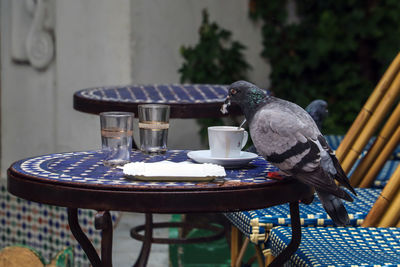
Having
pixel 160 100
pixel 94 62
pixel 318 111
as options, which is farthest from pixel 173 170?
pixel 94 62

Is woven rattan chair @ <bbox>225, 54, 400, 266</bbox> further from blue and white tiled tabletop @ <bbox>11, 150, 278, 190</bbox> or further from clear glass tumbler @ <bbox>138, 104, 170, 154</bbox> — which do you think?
blue and white tiled tabletop @ <bbox>11, 150, 278, 190</bbox>

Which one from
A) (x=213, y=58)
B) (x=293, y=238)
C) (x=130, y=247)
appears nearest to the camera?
(x=293, y=238)

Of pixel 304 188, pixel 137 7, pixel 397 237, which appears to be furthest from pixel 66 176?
pixel 137 7

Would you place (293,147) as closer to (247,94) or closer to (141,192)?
(247,94)

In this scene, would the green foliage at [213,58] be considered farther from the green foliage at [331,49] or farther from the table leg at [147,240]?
the table leg at [147,240]

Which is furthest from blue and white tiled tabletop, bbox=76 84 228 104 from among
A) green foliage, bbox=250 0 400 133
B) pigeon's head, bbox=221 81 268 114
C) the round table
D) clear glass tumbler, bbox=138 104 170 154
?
green foliage, bbox=250 0 400 133

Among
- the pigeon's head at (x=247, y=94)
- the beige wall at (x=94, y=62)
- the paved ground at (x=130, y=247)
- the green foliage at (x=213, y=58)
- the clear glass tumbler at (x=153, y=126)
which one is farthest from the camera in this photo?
the green foliage at (x=213, y=58)

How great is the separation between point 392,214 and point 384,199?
5 centimetres

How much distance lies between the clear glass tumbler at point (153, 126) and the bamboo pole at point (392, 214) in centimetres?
70

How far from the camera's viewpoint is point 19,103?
16.5ft

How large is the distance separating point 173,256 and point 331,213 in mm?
2170

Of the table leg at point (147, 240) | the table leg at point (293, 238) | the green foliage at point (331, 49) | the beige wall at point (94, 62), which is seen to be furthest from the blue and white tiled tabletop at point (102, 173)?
the green foliage at point (331, 49)

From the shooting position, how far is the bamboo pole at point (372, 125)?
2.70 metres

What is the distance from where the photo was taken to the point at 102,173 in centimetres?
176
